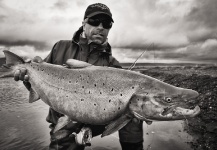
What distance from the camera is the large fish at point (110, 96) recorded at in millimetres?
2734

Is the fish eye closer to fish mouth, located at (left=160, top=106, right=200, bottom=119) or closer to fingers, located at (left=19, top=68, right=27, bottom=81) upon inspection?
fish mouth, located at (left=160, top=106, right=200, bottom=119)

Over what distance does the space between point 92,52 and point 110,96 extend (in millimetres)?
1311

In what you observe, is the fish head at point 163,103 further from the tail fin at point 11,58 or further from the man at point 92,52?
the tail fin at point 11,58

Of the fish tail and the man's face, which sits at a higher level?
the man's face

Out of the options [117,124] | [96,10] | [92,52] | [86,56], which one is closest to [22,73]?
[86,56]

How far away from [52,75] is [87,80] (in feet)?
2.43

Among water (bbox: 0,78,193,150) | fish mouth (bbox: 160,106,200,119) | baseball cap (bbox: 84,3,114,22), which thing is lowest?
water (bbox: 0,78,193,150)

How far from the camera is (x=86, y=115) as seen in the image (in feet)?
9.73

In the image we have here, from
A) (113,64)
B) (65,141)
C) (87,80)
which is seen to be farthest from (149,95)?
(65,141)

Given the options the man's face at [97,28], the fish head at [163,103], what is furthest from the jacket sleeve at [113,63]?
the fish head at [163,103]

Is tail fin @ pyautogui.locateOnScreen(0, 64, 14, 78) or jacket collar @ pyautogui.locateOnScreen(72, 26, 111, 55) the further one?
jacket collar @ pyautogui.locateOnScreen(72, 26, 111, 55)

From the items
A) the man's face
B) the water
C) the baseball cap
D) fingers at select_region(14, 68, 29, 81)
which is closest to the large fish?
fingers at select_region(14, 68, 29, 81)

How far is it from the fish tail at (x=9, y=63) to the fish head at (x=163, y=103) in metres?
2.34

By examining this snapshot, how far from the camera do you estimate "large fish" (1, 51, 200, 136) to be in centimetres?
273
